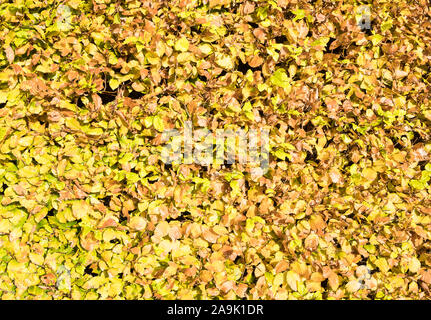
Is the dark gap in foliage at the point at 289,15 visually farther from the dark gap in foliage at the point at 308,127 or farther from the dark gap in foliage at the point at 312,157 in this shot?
the dark gap in foliage at the point at 312,157

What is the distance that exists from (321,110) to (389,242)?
3.04 ft

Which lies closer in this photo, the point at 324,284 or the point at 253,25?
the point at 253,25

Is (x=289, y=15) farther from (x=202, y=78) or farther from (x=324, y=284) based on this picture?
(x=324, y=284)

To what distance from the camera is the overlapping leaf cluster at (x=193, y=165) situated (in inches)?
78.2

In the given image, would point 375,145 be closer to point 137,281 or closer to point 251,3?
point 251,3

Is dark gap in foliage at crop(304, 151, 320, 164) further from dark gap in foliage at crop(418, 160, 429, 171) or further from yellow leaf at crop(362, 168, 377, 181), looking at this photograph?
dark gap in foliage at crop(418, 160, 429, 171)

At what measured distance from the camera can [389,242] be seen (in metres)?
2.31

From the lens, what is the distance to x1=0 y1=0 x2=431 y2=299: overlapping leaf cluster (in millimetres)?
1986

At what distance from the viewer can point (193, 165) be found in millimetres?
2041

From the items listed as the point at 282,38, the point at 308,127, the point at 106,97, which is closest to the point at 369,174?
the point at 308,127

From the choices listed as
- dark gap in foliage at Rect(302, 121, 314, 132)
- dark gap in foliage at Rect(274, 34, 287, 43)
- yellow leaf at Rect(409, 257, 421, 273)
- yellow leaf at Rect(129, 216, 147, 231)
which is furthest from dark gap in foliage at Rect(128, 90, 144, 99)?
yellow leaf at Rect(409, 257, 421, 273)

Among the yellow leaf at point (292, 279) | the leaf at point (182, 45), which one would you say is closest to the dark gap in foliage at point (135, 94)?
the leaf at point (182, 45)

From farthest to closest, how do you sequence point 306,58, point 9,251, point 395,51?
1. point 395,51
2. point 306,58
3. point 9,251

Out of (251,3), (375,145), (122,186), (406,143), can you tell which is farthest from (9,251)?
(406,143)
